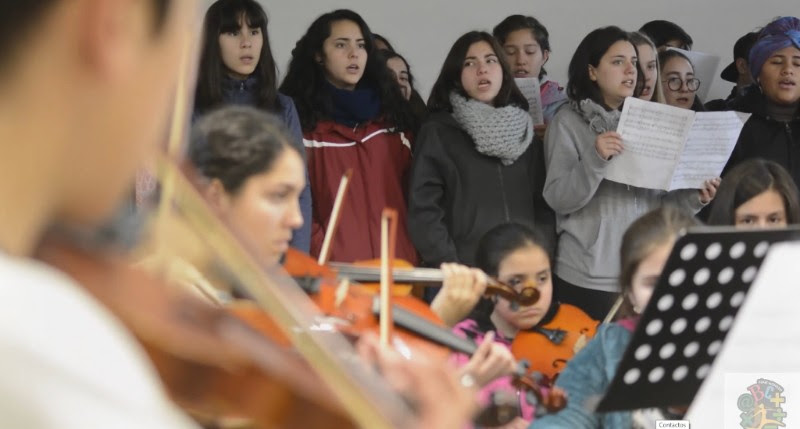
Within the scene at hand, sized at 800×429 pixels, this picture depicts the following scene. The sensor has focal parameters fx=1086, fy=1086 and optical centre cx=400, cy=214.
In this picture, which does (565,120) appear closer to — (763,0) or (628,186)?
(628,186)

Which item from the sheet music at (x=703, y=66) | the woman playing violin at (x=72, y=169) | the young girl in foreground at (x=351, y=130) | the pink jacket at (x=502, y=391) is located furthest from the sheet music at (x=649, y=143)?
the woman playing violin at (x=72, y=169)

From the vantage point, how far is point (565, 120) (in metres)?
2.49

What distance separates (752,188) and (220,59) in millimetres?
1079

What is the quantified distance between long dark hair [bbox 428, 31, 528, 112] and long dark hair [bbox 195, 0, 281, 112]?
431mm

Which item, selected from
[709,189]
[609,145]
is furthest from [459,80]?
[709,189]

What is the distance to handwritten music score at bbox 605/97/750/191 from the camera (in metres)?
2.35

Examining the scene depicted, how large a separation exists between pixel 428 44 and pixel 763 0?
126 cm

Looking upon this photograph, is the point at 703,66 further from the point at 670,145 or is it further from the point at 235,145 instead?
the point at 235,145

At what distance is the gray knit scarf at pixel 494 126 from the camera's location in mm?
2422

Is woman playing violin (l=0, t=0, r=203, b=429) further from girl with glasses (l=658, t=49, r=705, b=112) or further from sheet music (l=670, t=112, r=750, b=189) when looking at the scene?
girl with glasses (l=658, t=49, r=705, b=112)

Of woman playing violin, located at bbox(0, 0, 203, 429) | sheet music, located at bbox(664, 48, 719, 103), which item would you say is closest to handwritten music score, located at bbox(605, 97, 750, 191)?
sheet music, located at bbox(664, 48, 719, 103)

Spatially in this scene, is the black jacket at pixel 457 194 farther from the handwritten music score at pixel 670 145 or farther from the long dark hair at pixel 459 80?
the handwritten music score at pixel 670 145

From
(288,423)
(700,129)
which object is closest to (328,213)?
(700,129)

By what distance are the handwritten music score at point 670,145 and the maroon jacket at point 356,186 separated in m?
0.49
